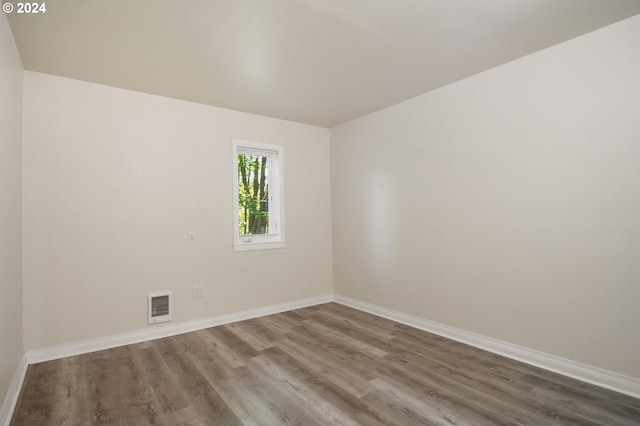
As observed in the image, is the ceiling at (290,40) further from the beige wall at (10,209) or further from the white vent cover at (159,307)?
the white vent cover at (159,307)

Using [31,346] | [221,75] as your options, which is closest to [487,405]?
[221,75]

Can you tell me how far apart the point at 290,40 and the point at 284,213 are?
2341mm

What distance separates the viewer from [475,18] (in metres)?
2.17

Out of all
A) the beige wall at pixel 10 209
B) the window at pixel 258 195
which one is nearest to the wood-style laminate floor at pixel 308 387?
the beige wall at pixel 10 209

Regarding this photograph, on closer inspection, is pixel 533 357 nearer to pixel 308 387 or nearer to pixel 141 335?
pixel 308 387

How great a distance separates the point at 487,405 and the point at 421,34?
2.57m

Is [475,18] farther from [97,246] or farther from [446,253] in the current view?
[97,246]

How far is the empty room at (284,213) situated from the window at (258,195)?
0.13 feet

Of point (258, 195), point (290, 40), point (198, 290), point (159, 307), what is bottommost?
point (159, 307)

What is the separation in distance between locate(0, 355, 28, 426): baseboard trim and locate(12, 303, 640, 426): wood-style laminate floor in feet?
0.17

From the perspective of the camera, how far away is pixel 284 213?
4344mm

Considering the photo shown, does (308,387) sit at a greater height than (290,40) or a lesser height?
lesser

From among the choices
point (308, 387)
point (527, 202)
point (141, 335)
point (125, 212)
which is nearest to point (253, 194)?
point (125, 212)

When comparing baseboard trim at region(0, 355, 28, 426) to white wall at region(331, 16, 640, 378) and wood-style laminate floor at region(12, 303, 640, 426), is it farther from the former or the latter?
white wall at region(331, 16, 640, 378)
